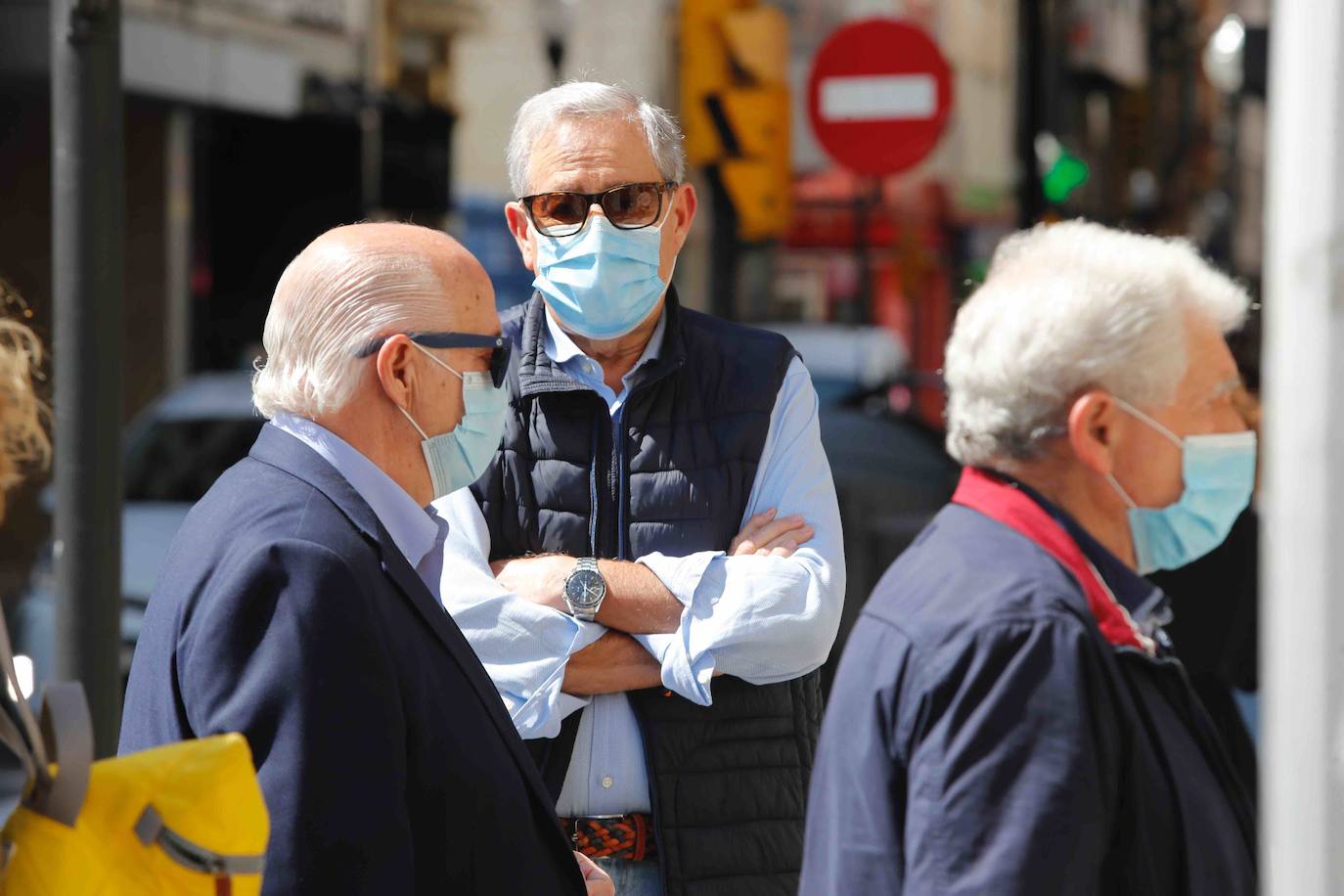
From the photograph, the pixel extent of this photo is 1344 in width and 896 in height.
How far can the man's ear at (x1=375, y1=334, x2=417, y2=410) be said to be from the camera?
8.13ft

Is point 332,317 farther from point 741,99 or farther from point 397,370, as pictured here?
point 741,99

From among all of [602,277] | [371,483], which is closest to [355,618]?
[371,483]

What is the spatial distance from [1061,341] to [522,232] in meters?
1.42

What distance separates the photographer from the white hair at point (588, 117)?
3.27 m

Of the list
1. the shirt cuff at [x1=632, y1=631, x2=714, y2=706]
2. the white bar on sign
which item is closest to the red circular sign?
the white bar on sign

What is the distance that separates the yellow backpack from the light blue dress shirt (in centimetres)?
103

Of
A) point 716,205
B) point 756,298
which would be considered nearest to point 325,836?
point 716,205

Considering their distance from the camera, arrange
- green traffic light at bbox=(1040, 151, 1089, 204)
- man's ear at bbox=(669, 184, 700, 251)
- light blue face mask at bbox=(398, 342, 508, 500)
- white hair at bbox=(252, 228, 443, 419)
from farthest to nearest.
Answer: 1. green traffic light at bbox=(1040, 151, 1089, 204)
2. man's ear at bbox=(669, 184, 700, 251)
3. light blue face mask at bbox=(398, 342, 508, 500)
4. white hair at bbox=(252, 228, 443, 419)

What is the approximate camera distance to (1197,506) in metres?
2.38

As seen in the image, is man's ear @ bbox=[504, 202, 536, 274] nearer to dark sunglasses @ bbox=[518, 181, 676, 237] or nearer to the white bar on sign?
dark sunglasses @ bbox=[518, 181, 676, 237]

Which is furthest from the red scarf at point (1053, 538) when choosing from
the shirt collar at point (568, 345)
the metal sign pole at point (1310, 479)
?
the shirt collar at point (568, 345)

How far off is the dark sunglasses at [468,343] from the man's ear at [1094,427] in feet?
2.93

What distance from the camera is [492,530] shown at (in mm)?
3205

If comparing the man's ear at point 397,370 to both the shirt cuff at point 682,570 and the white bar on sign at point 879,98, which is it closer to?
the shirt cuff at point 682,570
